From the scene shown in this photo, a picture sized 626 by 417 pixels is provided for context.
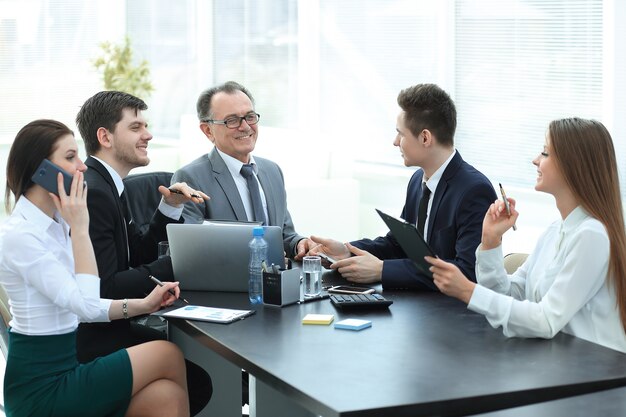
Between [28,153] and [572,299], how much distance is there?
1635 millimetres

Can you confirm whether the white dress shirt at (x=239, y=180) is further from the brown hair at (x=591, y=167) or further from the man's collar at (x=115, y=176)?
the brown hair at (x=591, y=167)

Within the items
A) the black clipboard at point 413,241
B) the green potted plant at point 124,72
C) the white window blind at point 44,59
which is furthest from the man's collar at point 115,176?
the white window blind at point 44,59

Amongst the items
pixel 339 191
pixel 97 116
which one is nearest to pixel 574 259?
pixel 97 116

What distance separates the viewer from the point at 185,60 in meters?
9.16

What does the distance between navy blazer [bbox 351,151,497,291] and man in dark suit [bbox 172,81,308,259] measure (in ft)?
1.79

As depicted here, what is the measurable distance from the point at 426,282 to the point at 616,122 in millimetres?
2607

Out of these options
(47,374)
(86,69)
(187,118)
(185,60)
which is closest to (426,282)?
(47,374)

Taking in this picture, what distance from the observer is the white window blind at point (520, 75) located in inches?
216

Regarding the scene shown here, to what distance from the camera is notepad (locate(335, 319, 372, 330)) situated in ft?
8.63

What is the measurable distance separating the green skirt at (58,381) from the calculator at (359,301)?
2.26 ft

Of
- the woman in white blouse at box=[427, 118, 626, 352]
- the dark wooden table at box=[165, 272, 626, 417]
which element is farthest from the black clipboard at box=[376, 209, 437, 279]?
the dark wooden table at box=[165, 272, 626, 417]

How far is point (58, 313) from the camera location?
104 inches

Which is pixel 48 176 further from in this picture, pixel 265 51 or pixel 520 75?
pixel 265 51

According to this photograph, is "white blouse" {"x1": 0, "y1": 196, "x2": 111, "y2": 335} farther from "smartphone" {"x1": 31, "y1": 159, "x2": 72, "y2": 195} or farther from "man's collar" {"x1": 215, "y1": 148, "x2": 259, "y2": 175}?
"man's collar" {"x1": 215, "y1": 148, "x2": 259, "y2": 175}
